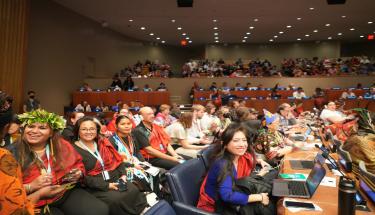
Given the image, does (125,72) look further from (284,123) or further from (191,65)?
(284,123)

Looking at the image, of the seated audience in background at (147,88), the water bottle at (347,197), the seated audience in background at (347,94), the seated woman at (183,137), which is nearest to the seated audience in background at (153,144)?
the seated woman at (183,137)

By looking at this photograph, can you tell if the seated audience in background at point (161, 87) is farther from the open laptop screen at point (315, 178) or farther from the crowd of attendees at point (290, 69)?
the open laptop screen at point (315, 178)

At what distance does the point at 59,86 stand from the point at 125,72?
5262 millimetres

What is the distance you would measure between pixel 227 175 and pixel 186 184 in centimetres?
31

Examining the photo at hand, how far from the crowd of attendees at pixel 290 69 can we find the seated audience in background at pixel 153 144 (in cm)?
1202

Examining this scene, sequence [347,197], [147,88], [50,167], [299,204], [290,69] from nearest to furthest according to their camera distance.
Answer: [347,197] < [299,204] < [50,167] < [147,88] < [290,69]

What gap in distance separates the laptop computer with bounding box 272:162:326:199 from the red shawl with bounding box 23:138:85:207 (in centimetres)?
170

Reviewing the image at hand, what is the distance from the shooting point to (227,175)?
7.46 feet

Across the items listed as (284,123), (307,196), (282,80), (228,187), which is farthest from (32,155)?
(282,80)

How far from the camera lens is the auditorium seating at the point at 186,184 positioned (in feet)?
6.32

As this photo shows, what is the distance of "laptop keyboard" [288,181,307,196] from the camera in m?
2.17

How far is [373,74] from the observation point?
1538 cm

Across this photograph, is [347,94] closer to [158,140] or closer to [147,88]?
[147,88]

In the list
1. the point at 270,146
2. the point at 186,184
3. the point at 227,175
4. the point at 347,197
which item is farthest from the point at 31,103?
the point at 347,197
